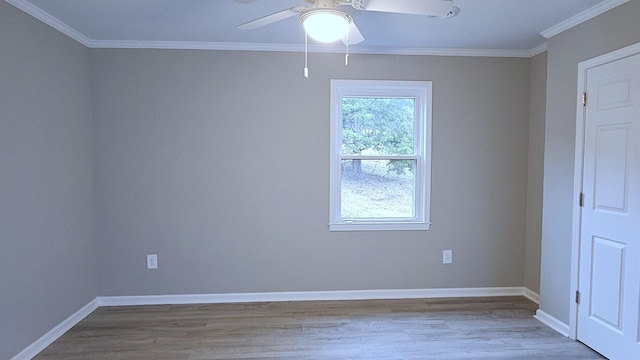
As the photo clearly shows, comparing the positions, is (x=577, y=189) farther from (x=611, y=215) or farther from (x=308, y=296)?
(x=308, y=296)

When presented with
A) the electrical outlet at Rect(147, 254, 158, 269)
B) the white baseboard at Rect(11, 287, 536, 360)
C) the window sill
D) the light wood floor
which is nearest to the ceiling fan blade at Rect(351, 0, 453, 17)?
the window sill

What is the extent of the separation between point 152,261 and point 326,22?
272 cm

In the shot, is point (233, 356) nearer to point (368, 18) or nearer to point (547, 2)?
point (368, 18)

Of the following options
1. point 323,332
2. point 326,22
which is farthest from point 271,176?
point 326,22

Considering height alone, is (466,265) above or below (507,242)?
below

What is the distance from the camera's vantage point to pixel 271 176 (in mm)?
3305

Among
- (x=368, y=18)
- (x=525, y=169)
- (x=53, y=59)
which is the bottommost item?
(x=525, y=169)

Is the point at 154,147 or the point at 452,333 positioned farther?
the point at 154,147

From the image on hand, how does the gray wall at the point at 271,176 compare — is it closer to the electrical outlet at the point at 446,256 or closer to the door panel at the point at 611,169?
the electrical outlet at the point at 446,256

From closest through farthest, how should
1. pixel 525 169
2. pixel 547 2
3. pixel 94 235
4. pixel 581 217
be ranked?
pixel 547 2
pixel 581 217
pixel 94 235
pixel 525 169

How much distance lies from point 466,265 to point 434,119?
1.47 m

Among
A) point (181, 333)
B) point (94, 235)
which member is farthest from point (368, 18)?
point (94, 235)

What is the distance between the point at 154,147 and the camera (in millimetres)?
3219

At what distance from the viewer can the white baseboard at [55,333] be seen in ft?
7.81
